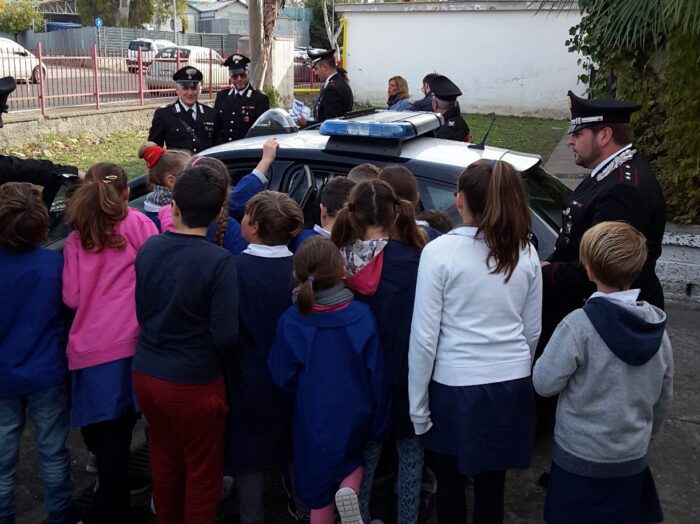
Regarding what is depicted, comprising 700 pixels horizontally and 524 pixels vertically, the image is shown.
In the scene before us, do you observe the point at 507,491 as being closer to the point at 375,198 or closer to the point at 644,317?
the point at 644,317

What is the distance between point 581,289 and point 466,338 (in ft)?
2.54

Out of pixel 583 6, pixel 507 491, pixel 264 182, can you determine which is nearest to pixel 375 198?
pixel 264 182

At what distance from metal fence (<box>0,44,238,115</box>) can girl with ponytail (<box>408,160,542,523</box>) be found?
1216 centimetres

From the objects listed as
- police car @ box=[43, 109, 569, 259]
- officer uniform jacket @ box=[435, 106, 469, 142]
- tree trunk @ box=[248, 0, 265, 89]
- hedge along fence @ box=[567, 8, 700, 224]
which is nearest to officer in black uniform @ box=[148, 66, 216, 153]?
police car @ box=[43, 109, 569, 259]

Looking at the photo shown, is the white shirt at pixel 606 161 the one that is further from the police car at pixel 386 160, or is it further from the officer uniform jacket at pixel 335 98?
the officer uniform jacket at pixel 335 98

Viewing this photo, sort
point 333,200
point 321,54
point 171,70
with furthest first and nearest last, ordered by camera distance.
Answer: point 171,70 < point 321,54 < point 333,200

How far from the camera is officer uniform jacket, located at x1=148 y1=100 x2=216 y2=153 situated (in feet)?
19.9

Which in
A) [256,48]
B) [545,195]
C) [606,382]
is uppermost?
[256,48]

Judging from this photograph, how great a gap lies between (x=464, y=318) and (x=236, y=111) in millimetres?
4675

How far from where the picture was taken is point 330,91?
6.89 meters

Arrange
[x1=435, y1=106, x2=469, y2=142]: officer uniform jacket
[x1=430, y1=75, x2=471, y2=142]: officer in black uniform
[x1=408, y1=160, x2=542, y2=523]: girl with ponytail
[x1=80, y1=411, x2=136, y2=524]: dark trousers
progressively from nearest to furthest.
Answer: [x1=408, y1=160, x2=542, y2=523]: girl with ponytail → [x1=80, y1=411, x2=136, y2=524]: dark trousers → [x1=435, y1=106, x2=469, y2=142]: officer uniform jacket → [x1=430, y1=75, x2=471, y2=142]: officer in black uniform

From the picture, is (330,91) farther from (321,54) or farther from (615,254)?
(615,254)

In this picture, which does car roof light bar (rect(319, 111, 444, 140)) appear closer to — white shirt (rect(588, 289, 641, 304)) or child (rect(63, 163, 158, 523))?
child (rect(63, 163, 158, 523))

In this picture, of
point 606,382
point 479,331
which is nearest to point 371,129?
point 479,331
